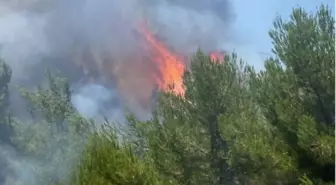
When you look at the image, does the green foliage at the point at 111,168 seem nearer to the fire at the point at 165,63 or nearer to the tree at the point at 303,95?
the tree at the point at 303,95

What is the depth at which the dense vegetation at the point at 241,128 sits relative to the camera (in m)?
6.40

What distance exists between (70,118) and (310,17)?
15.7 m

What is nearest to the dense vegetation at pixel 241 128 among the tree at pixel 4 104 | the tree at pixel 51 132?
Answer: the tree at pixel 51 132

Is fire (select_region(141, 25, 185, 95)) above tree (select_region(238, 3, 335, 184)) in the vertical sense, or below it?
above

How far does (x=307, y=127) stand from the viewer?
22.6 ft

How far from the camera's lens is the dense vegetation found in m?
6.40

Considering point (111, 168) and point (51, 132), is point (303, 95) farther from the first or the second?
point (51, 132)

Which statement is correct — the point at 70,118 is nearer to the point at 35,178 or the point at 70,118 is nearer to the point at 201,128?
the point at 35,178

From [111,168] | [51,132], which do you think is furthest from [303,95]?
[51,132]

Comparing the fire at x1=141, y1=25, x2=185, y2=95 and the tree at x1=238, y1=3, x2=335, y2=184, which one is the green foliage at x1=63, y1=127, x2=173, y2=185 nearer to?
the tree at x1=238, y1=3, x2=335, y2=184

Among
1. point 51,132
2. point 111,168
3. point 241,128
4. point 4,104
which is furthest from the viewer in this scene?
point 4,104

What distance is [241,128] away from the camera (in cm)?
787

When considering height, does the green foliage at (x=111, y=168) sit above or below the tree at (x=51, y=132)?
below

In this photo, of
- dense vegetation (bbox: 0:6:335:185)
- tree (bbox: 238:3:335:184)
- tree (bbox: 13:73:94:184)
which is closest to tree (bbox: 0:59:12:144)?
tree (bbox: 13:73:94:184)
